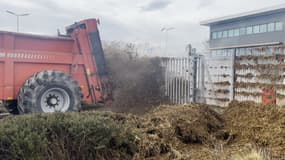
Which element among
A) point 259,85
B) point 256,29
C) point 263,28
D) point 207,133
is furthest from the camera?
point 256,29

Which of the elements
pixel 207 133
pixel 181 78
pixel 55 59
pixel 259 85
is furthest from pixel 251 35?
pixel 207 133

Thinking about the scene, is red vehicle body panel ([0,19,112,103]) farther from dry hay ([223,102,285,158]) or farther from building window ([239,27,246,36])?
building window ([239,27,246,36])

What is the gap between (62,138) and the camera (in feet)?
10.00

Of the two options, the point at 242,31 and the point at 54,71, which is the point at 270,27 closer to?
the point at 242,31

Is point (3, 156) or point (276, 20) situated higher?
point (276, 20)

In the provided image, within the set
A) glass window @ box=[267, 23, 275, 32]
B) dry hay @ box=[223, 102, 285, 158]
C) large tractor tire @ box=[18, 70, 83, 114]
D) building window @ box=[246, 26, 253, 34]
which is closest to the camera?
dry hay @ box=[223, 102, 285, 158]

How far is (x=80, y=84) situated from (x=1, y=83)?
184cm

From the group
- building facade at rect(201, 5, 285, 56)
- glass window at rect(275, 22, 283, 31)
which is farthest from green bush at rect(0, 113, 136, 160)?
glass window at rect(275, 22, 283, 31)

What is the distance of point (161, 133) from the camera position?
3963mm

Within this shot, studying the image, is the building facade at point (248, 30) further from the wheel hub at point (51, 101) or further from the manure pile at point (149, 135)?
the manure pile at point (149, 135)

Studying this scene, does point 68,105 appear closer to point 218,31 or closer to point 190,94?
point 190,94

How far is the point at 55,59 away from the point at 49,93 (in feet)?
2.97

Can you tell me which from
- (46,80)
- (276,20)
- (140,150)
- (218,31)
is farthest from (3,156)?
(218,31)

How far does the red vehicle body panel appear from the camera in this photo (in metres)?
6.02
